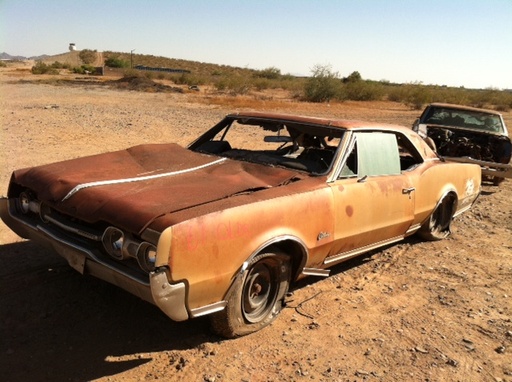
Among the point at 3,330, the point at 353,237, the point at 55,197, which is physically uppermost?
the point at 55,197

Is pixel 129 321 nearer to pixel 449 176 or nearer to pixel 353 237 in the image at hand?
pixel 353 237

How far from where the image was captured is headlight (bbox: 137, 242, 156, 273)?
270 cm

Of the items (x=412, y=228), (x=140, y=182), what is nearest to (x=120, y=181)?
(x=140, y=182)

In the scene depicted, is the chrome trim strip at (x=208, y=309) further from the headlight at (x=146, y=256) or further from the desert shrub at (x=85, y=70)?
the desert shrub at (x=85, y=70)

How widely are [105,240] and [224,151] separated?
6.73 feet

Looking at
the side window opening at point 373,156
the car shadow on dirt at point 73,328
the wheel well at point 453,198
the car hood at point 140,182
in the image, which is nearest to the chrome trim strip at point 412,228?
the side window opening at point 373,156

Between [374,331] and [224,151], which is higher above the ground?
[224,151]

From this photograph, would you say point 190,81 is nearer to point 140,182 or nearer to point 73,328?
point 140,182

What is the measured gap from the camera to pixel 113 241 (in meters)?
2.92

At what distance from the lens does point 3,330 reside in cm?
317

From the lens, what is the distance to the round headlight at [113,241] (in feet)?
9.46

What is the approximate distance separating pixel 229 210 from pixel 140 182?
2.79 ft

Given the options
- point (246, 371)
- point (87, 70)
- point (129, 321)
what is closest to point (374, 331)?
point (246, 371)

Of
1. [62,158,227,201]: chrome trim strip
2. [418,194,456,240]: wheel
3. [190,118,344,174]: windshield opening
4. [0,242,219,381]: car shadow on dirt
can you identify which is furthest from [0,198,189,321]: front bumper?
[418,194,456,240]: wheel
